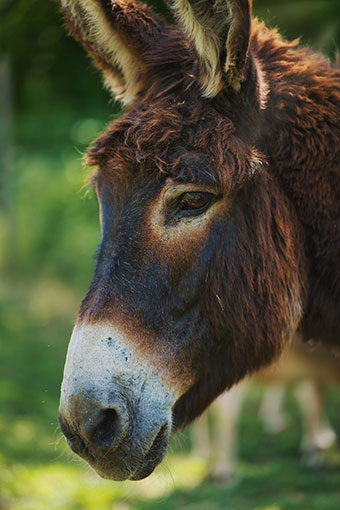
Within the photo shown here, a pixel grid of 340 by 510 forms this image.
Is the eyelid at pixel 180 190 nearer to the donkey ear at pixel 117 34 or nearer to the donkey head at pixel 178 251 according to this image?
the donkey head at pixel 178 251

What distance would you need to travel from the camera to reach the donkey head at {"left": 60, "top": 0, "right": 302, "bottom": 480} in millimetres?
2486

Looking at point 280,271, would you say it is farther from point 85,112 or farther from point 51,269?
point 51,269

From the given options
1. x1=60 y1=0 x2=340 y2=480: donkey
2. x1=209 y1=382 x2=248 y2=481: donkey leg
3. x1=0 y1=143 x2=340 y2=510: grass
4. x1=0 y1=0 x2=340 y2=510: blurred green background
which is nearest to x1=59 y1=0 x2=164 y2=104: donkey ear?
x1=60 y1=0 x2=340 y2=480: donkey

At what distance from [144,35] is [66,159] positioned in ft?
18.5

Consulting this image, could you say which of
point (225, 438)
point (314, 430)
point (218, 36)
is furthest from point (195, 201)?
point (314, 430)

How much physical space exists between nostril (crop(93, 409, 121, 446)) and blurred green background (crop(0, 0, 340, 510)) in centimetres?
55

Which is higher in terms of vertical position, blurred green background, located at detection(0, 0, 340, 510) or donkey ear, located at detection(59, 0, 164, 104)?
donkey ear, located at detection(59, 0, 164, 104)

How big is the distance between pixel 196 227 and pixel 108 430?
94cm

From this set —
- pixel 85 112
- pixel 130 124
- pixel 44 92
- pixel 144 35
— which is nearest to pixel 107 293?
pixel 130 124

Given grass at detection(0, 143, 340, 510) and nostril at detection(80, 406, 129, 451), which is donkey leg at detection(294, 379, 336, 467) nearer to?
grass at detection(0, 143, 340, 510)

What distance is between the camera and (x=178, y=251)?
8.68 ft

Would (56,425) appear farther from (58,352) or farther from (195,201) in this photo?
(195,201)

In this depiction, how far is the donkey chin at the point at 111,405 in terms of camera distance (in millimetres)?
2402

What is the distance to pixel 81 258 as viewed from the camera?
39.9 ft
